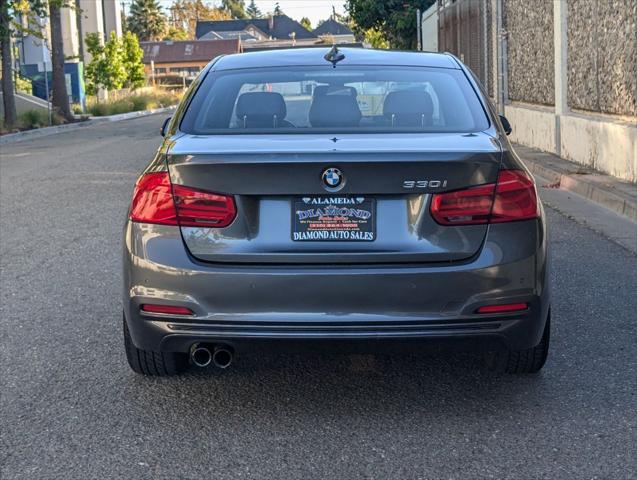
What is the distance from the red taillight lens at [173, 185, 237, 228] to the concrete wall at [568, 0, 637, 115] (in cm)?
960

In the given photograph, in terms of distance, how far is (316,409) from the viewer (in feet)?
15.5

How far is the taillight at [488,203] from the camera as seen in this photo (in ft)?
14.0

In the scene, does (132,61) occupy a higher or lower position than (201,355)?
higher

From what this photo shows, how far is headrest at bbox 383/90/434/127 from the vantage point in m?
5.08

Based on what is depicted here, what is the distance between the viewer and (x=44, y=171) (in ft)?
58.5

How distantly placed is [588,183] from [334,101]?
303 inches

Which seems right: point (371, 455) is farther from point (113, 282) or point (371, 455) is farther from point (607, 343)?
point (113, 282)

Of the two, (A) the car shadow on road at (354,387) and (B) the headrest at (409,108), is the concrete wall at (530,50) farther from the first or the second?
(A) the car shadow on road at (354,387)

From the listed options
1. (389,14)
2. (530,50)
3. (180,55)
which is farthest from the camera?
(180,55)

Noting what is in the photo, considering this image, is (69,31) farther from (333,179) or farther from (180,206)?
(333,179)

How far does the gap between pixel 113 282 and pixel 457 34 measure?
24154 mm

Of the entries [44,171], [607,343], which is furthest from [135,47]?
[607,343]

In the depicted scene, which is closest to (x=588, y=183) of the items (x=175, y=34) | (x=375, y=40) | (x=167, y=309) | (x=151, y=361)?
(x=151, y=361)

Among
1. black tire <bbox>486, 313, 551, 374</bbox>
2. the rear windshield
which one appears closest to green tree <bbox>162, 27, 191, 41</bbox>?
the rear windshield
